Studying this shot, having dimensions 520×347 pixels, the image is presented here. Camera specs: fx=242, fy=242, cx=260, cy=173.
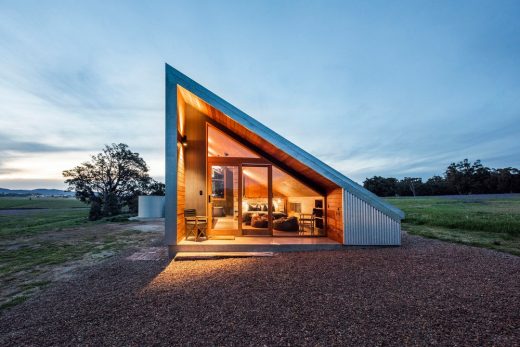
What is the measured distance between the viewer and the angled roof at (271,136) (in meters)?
6.19

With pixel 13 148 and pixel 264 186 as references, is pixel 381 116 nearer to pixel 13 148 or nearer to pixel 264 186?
pixel 264 186

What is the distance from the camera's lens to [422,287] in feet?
12.6

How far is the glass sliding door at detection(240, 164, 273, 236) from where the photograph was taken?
7.66 meters

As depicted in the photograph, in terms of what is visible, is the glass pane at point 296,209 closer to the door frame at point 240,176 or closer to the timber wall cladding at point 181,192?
the door frame at point 240,176

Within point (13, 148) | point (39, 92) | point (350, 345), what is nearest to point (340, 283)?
point (350, 345)

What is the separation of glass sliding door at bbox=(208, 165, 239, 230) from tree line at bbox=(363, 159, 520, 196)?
170ft

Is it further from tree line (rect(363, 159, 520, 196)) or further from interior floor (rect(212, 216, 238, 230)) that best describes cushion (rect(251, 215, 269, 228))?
tree line (rect(363, 159, 520, 196))

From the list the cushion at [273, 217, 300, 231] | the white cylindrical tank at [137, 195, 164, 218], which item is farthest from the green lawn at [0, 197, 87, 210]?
the cushion at [273, 217, 300, 231]

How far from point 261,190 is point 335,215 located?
2.36 meters

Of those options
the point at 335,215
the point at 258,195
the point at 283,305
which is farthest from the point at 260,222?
the point at 283,305

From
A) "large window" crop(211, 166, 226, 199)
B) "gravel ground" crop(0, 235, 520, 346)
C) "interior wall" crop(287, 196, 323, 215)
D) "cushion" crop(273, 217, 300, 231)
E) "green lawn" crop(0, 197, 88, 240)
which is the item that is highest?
"large window" crop(211, 166, 226, 199)

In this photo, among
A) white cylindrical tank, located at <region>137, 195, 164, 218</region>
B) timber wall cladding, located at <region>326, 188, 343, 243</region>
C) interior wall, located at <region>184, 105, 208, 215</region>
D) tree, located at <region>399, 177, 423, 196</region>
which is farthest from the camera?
tree, located at <region>399, 177, 423, 196</region>

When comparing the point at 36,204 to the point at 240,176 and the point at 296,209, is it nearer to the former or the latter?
the point at 240,176

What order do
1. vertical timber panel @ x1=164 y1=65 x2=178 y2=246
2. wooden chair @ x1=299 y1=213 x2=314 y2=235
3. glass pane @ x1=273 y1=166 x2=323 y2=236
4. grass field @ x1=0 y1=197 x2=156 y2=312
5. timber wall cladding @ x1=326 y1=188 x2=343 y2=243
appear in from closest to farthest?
1. grass field @ x1=0 y1=197 x2=156 y2=312
2. vertical timber panel @ x1=164 y1=65 x2=178 y2=246
3. timber wall cladding @ x1=326 y1=188 x2=343 y2=243
4. glass pane @ x1=273 y1=166 x2=323 y2=236
5. wooden chair @ x1=299 y1=213 x2=314 y2=235
